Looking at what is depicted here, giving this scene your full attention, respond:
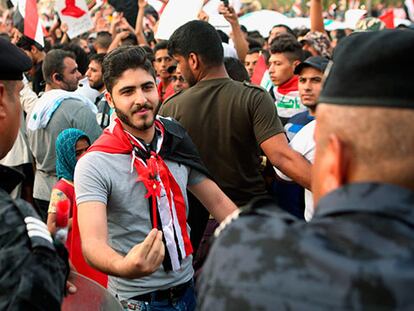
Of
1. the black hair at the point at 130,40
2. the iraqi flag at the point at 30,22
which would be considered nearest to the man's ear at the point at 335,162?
the iraqi flag at the point at 30,22

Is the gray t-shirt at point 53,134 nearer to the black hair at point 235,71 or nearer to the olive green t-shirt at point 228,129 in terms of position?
the black hair at point 235,71

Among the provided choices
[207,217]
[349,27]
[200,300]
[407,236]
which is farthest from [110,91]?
[349,27]

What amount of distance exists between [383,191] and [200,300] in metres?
0.48

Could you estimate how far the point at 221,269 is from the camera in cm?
162


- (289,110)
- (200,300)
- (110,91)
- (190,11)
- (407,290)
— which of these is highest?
(407,290)

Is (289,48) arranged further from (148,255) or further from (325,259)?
(325,259)

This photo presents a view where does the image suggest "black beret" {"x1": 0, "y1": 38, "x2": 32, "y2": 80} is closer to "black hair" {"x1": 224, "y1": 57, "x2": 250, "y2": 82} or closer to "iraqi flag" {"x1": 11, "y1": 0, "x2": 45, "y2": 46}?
"black hair" {"x1": 224, "y1": 57, "x2": 250, "y2": 82}

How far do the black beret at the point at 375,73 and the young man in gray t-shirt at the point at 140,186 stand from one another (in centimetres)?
178

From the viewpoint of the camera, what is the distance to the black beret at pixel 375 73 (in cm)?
157

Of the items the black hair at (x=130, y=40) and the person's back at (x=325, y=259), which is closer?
the person's back at (x=325, y=259)

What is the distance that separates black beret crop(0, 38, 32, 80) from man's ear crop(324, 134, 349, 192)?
1159 mm

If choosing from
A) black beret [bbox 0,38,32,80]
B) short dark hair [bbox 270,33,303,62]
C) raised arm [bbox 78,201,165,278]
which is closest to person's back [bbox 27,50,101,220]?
short dark hair [bbox 270,33,303,62]

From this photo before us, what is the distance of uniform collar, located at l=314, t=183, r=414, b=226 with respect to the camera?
1.52 metres

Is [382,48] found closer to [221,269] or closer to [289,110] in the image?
[221,269]
